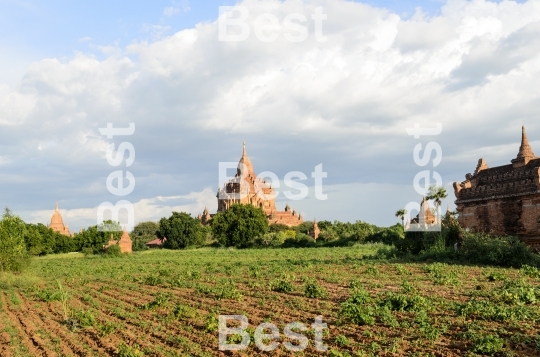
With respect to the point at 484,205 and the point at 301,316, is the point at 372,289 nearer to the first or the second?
the point at 301,316

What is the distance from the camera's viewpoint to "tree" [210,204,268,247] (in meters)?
69.2

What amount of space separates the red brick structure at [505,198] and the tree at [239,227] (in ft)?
147

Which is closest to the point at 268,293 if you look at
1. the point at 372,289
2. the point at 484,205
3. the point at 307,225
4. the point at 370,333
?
the point at 372,289

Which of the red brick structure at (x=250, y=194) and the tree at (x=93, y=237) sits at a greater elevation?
the red brick structure at (x=250, y=194)

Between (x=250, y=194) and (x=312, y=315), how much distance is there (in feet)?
271

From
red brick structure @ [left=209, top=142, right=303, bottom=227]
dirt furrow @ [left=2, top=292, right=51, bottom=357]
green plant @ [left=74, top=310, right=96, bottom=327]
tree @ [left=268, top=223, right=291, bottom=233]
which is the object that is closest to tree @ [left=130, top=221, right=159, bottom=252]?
red brick structure @ [left=209, top=142, right=303, bottom=227]

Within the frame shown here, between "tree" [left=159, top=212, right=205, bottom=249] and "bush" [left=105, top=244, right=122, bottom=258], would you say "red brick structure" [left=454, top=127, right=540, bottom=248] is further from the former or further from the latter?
"tree" [left=159, top=212, right=205, bottom=249]

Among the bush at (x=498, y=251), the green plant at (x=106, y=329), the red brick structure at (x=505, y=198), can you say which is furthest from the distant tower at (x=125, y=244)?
the green plant at (x=106, y=329)

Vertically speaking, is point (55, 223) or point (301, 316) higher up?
point (55, 223)

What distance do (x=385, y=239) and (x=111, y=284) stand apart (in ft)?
131

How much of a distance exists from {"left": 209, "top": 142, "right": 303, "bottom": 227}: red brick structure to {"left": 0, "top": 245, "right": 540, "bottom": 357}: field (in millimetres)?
71878

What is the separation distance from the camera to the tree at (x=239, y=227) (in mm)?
69188

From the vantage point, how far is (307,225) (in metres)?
91.2

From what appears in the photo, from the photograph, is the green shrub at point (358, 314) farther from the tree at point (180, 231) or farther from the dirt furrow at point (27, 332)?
the tree at point (180, 231)
